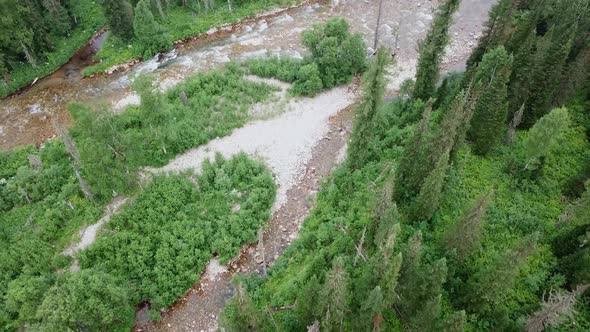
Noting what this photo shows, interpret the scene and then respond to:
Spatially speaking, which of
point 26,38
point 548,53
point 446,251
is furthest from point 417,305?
point 26,38

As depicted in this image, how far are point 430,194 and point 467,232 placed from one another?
14.8ft

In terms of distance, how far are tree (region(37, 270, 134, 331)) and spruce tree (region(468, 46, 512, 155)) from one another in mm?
34096

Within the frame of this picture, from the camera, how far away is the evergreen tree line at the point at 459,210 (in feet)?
80.7

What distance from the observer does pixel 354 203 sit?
121 ft

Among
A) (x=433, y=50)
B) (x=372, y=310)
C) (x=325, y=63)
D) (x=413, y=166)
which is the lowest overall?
(x=372, y=310)

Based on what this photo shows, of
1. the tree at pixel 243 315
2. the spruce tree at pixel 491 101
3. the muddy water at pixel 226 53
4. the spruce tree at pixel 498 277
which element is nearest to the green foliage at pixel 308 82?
the muddy water at pixel 226 53

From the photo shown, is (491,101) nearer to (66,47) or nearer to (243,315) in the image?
(243,315)

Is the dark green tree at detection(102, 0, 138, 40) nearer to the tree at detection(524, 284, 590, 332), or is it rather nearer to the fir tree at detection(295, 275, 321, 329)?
the fir tree at detection(295, 275, 321, 329)

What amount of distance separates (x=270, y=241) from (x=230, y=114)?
17.6 m

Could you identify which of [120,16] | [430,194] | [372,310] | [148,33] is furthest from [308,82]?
[372,310]

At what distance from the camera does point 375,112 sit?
3397cm

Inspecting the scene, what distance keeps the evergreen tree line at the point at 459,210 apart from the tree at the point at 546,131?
0.10 m

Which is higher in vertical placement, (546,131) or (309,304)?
(546,131)

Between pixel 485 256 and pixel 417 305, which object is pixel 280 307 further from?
pixel 485 256
